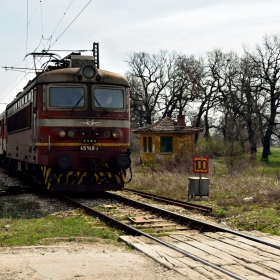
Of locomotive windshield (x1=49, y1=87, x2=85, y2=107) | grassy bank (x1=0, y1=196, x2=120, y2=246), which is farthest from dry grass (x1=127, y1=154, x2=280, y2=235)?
locomotive windshield (x1=49, y1=87, x2=85, y2=107)

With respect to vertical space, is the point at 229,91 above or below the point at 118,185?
above

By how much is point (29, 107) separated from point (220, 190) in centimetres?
644

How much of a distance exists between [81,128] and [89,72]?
1579 millimetres

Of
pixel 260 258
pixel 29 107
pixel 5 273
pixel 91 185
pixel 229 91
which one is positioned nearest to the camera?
pixel 5 273

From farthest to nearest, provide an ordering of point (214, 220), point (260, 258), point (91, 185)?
point (91, 185)
point (214, 220)
point (260, 258)

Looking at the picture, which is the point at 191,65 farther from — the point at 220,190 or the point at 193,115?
the point at 220,190

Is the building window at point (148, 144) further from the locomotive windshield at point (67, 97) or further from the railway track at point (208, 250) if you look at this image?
the railway track at point (208, 250)

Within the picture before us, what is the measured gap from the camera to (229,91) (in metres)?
51.0

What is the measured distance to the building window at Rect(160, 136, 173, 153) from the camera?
1312 inches

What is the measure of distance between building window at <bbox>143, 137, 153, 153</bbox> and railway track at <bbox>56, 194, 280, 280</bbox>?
2389 centimetres

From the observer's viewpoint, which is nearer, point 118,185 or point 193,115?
point 118,185

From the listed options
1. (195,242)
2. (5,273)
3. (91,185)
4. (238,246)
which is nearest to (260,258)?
(238,246)

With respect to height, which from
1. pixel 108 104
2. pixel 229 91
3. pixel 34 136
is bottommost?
pixel 34 136

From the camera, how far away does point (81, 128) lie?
1347 centimetres
